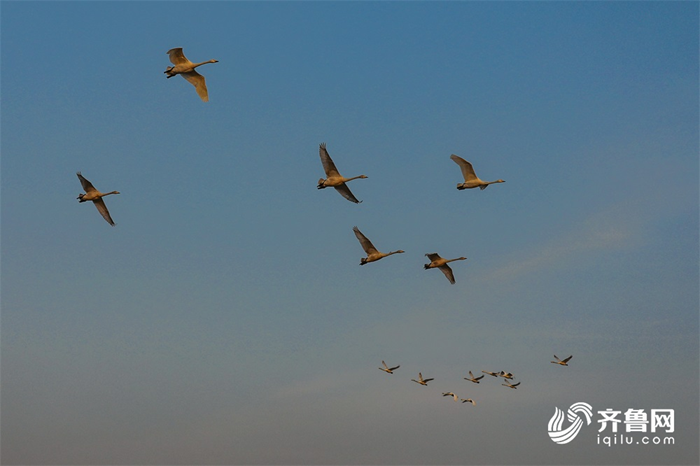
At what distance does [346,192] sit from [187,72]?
13.2 metres

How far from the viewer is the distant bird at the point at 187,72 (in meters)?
62.1

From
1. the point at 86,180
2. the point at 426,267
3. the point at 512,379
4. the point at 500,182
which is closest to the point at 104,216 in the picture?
the point at 86,180

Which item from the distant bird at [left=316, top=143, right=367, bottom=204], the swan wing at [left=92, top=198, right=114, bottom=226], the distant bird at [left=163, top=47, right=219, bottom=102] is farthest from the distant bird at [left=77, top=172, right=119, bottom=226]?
the distant bird at [left=316, top=143, right=367, bottom=204]

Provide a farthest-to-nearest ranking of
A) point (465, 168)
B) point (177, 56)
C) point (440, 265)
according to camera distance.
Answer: point (440, 265) → point (465, 168) → point (177, 56)

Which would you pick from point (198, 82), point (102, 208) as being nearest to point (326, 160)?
point (198, 82)

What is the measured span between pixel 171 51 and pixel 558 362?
50.6 metres

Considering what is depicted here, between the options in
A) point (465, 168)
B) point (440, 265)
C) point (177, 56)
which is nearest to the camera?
point (177, 56)

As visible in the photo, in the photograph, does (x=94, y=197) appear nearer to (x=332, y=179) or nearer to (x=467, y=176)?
(x=332, y=179)

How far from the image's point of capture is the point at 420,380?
93.1m

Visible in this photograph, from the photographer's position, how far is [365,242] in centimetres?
6781

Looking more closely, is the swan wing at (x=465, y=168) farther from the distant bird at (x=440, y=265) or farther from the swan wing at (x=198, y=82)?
the swan wing at (x=198, y=82)

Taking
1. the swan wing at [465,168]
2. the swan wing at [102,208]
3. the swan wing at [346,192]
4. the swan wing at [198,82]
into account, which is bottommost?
the swan wing at [102,208]

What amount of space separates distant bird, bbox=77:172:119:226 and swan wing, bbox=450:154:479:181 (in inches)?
983

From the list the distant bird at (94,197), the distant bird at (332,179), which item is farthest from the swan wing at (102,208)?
the distant bird at (332,179)
